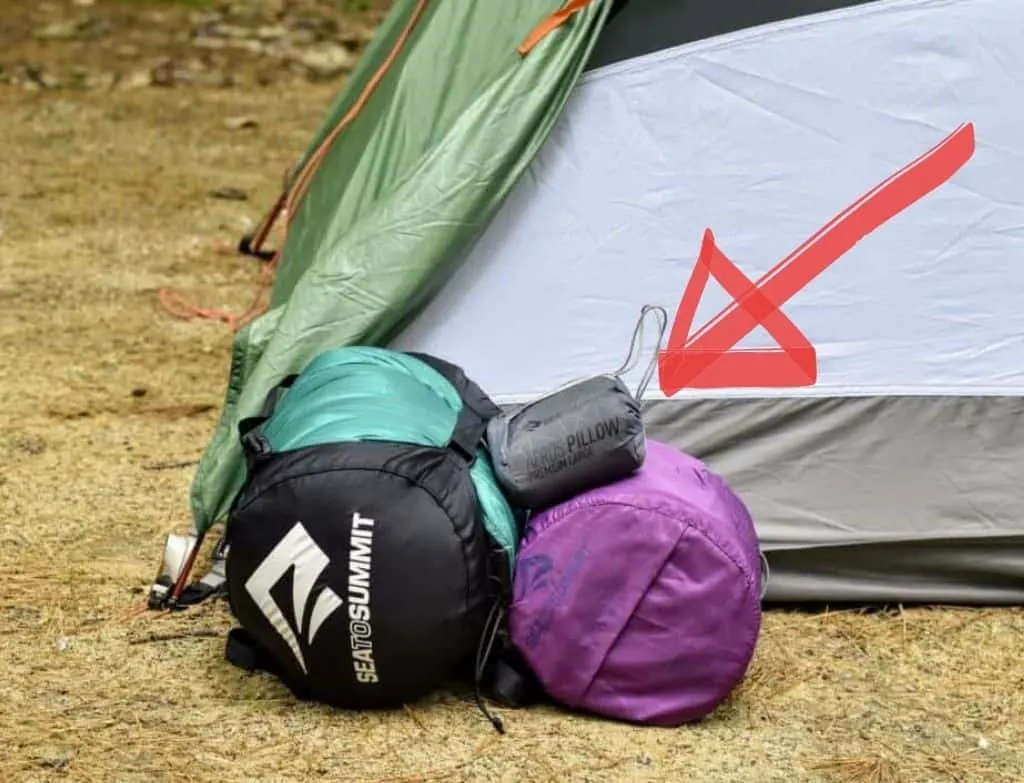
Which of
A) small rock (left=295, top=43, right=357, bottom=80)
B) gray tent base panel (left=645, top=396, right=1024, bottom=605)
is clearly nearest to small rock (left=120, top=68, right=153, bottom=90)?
small rock (left=295, top=43, right=357, bottom=80)

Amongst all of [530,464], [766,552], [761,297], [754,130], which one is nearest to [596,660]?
[530,464]

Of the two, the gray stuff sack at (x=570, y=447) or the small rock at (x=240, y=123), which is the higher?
the gray stuff sack at (x=570, y=447)

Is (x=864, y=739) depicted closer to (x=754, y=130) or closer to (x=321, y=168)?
(x=754, y=130)

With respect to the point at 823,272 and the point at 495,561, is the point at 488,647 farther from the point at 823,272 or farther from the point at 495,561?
the point at 823,272

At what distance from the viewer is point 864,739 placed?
313cm

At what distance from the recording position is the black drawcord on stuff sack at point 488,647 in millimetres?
3045

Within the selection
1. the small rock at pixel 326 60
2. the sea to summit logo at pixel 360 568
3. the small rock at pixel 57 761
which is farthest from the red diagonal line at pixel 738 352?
the small rock at pixel 326 60

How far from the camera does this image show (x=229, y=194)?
7578 mm

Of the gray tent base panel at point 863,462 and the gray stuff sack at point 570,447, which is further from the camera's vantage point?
the gray tent base panel at point 863,462

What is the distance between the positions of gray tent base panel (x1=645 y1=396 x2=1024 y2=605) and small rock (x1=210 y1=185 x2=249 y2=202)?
4.36m

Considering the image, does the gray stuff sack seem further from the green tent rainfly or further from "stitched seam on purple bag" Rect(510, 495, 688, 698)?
the green tent rainfly

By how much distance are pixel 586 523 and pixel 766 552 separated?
0.72 meters

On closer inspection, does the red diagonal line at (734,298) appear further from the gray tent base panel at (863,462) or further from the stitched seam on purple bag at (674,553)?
the stitched seam on purple bag at (674,553)

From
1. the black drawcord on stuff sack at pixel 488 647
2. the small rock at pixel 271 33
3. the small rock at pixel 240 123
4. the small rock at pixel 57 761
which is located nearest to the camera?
the small rock at pixel 57 761
